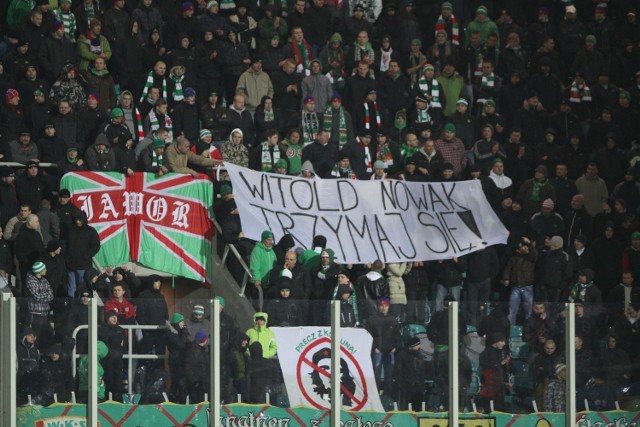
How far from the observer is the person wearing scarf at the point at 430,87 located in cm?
2928

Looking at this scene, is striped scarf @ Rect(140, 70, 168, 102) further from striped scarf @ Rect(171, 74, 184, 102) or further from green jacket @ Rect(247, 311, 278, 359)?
green jacket @ Rect(247, 311, 278, 359)

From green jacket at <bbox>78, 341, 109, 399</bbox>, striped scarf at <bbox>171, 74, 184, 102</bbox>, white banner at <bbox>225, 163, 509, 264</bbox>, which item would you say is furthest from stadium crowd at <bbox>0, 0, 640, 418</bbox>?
green jacket at <bbox>78, 341, 109, 399</bbox>

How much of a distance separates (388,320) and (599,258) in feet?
28.4

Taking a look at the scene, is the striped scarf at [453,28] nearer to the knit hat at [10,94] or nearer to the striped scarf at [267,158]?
the striped scarf at [267,158]

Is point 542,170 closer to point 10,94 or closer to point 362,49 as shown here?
point 362,49

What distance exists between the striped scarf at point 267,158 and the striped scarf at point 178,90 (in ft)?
6.13

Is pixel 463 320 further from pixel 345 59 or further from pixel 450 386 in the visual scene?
pixel 345 59

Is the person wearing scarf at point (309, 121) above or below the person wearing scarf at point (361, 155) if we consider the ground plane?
above

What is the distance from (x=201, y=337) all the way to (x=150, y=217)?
7.22m

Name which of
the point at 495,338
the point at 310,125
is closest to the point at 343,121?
the point at 310,125

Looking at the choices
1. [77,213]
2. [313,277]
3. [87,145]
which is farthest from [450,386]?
[87,145]

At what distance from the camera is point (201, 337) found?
60.0 feet

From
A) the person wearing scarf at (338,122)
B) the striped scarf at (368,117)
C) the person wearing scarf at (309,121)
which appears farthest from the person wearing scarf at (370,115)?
the person wearing scarf at (309,121)

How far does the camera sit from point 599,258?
26.6m
